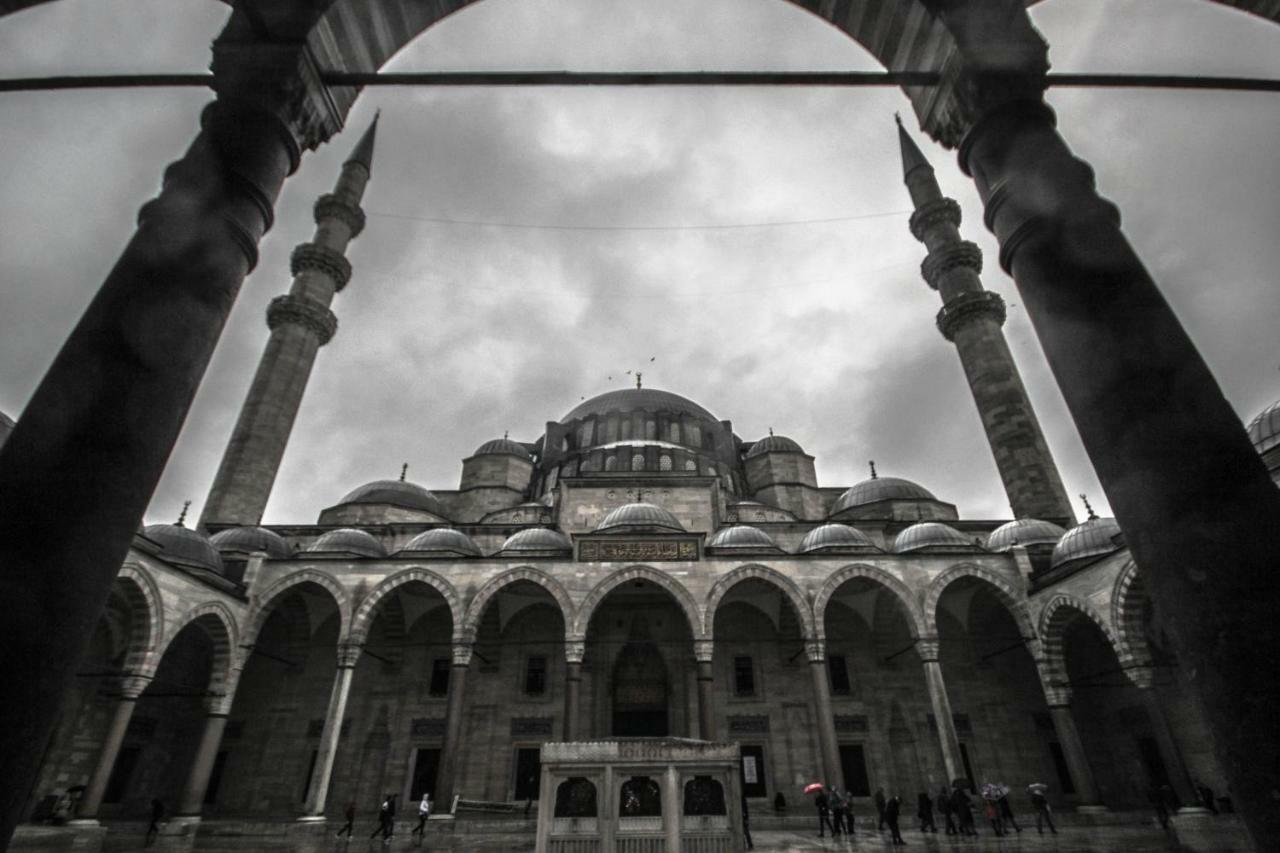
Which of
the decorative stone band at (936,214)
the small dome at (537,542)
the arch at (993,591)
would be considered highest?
the decorative stone band at (936,214)

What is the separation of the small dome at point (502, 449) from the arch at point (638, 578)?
→ 14.0 m

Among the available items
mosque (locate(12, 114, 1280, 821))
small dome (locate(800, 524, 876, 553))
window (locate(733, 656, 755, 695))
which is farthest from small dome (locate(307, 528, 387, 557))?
small dome (locate(800, 524, 876, 553))

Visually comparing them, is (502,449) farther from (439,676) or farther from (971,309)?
(971,309)

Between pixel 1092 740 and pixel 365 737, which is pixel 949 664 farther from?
pixel 365 737

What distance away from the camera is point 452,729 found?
1416 cm

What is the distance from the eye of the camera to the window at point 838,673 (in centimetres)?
1764

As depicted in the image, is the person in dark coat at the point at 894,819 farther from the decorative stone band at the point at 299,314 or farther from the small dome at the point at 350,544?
the decorative stone band at the point at 299,314

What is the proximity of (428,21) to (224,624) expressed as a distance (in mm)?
15227

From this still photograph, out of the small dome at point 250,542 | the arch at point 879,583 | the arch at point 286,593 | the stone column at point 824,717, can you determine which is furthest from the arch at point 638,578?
the small dome at point 250,542

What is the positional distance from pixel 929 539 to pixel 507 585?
1130 centimetres

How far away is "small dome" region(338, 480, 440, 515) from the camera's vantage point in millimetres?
23641

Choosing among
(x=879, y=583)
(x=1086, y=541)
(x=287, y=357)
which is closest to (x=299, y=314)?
(x=287, y=357)

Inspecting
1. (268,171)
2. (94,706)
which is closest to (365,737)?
(94,706)

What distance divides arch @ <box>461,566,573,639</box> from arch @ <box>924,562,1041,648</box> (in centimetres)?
852
